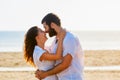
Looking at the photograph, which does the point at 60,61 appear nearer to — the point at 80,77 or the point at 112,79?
the point at 80,77

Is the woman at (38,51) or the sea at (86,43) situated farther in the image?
the sea at (86,43)

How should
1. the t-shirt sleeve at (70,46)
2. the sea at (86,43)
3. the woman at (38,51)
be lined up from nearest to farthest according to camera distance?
the t-shirt sleeve at (70,46) < the woman at (38,51) < the sea at (86,43)

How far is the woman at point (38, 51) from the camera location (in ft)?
16.7

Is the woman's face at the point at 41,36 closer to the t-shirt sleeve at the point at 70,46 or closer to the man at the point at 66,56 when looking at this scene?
the man at the point at 66,56

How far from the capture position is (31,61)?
5320mm

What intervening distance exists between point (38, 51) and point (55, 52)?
0.64ft

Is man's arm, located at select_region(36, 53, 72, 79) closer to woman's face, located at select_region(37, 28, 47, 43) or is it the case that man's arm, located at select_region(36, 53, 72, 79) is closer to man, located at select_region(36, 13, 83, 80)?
man, located at select_region(36, 13, 83, 80)

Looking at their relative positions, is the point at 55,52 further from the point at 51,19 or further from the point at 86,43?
the point at 86,43

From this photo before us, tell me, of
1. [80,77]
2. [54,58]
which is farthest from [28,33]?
[80,77]

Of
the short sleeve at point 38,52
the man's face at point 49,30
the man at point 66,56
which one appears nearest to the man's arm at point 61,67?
the man at point 66,56

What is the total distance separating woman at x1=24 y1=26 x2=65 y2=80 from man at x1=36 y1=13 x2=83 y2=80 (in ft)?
0.26

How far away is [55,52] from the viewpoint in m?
5.14

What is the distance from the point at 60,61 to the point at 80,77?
0.29 meters

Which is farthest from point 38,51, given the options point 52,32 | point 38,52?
point 52,32
